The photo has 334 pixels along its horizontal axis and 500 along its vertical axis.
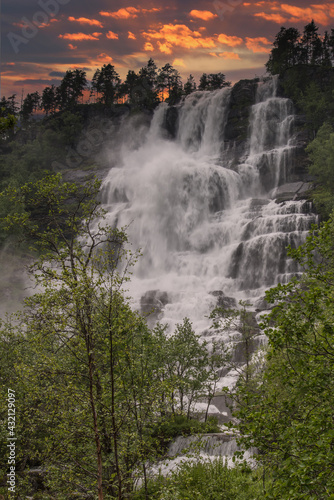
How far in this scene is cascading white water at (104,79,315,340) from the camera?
180ft

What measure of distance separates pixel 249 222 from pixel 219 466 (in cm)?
4709

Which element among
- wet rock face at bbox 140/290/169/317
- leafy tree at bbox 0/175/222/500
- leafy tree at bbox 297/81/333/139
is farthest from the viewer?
leafy tree at bbox 297/81/333/139

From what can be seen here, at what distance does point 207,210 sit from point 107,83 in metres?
57.3

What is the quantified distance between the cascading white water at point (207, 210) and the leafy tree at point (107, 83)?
23845mm

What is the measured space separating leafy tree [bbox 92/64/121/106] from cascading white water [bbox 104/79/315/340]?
939 inches

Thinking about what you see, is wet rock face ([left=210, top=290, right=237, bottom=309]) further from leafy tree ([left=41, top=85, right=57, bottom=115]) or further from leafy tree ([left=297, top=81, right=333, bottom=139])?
Result: leafy tree ([left=41, top=85, right=57, bottom=115])

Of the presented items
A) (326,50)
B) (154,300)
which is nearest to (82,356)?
(154,300)

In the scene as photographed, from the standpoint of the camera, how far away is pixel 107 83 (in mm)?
106312

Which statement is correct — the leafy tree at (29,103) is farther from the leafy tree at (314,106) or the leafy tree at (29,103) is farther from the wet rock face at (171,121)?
the leafy tree at (314,106)

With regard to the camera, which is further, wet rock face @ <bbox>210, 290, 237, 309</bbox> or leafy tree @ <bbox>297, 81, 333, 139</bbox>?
leafy tree @ <bbox>297, 81, 333, 139</bbox>

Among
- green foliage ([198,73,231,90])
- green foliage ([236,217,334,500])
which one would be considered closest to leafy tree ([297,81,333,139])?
green foliage ([198,73,231,90])

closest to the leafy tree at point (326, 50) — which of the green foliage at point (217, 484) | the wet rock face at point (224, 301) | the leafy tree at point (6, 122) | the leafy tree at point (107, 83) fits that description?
the leafy tree at point (107, 83)

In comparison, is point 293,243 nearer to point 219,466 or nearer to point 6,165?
point 219,466

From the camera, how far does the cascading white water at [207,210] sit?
54719 mm
